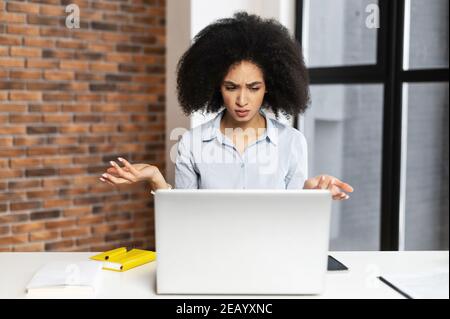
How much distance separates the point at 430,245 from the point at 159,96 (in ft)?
6.21

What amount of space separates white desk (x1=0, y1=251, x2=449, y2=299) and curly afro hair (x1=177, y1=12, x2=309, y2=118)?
0.74 metres

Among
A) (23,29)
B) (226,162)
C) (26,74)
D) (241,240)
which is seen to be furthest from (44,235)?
(241,240)

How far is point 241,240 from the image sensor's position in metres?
1.28

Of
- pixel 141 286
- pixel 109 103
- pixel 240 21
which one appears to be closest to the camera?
pixel 141 286

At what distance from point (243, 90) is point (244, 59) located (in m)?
0.14

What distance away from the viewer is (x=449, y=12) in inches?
116

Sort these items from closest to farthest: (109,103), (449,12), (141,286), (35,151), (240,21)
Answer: (141,286), (240,21), (449,12), (35,151), (109,103)

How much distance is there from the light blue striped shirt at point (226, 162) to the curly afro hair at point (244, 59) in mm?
127

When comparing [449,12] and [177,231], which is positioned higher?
[449,12]

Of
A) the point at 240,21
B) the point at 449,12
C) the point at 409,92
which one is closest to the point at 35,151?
the point at 240,21

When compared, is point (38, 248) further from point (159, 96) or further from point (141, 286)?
point (141, 286)

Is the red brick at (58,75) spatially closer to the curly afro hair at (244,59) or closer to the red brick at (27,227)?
the red brick at (27,227)

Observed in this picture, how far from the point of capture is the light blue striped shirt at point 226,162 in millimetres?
2160

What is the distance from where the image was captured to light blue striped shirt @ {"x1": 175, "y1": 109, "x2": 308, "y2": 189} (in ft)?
7.09
